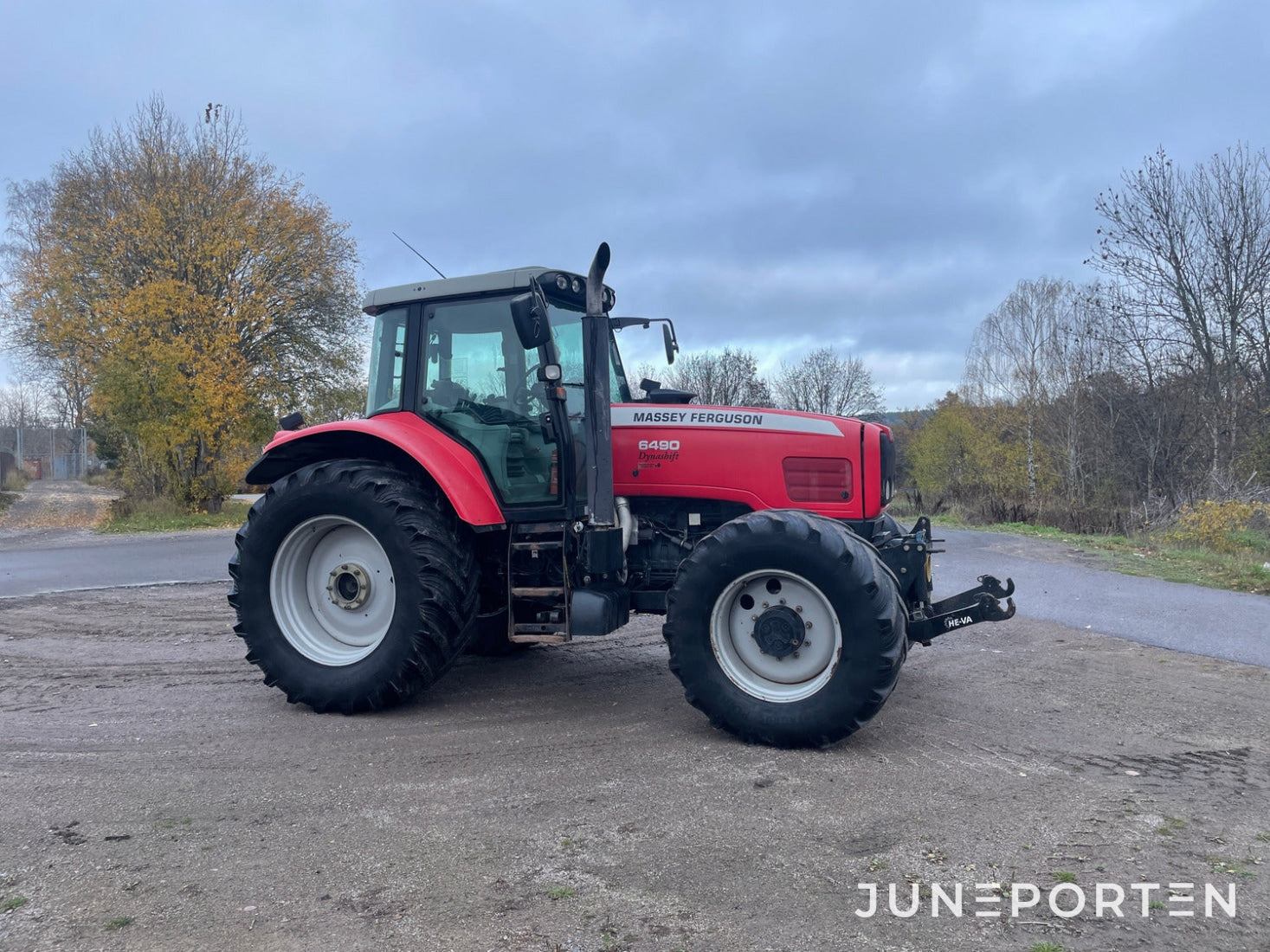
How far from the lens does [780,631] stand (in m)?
4.34

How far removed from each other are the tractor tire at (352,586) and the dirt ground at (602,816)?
0.23 m

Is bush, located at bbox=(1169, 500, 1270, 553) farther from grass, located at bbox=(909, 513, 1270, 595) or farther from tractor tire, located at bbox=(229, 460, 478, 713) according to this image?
tractor tire, located at bbox=(229, 460, 478, 713)

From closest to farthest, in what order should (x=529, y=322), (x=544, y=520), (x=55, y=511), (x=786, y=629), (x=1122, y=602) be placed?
(x=786, y=629), (x=529, y=322), (x=544, y=520), (x=1122, y=602), (x=55, y=511)

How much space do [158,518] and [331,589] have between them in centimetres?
1671

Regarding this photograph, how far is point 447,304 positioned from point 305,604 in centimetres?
196

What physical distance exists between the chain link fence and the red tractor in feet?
134

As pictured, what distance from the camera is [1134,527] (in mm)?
16234

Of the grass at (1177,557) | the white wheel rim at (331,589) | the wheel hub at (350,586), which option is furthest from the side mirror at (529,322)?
the grass at (1177,557)

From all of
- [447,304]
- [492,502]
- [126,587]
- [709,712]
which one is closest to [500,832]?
[709,712]

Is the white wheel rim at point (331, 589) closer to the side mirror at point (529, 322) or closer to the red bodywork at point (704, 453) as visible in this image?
the red bodywork at point (704, 453)

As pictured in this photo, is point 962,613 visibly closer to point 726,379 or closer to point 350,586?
point 350,586

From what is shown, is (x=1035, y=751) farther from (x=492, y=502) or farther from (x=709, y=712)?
(x=492, y=502)

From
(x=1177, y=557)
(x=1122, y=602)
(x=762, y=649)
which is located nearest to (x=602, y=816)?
(x=762, y=649)

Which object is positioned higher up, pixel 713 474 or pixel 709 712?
pixel 713 474
